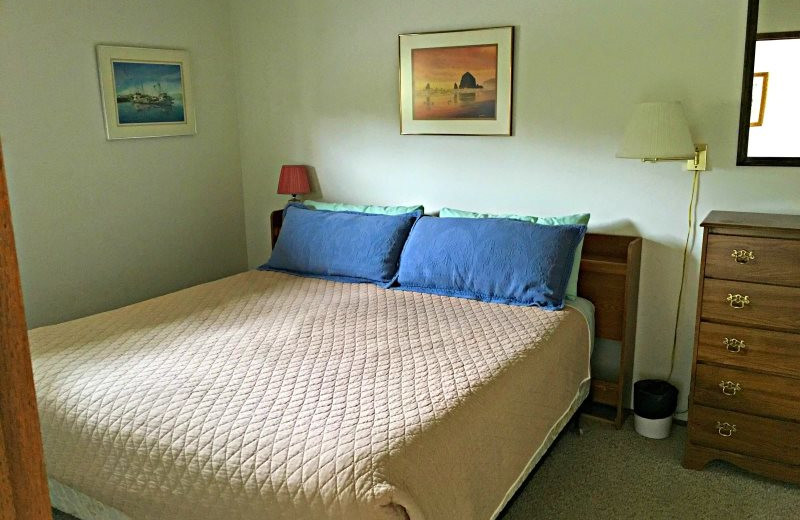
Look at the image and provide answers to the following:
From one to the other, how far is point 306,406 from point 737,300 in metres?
1.70

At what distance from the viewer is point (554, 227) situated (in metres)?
3.06

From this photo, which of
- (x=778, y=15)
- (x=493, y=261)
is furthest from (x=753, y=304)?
(x=778, y=15)

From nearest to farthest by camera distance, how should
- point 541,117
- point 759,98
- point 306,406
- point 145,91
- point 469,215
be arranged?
Result: point 306,406 < point 759,98 < point 541,117 < point 469,215 < point 145,91

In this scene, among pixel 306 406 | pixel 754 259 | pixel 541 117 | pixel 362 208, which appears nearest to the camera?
→ pixel 306 406

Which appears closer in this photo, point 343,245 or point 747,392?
point 747,392

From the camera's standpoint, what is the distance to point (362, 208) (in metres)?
3.76

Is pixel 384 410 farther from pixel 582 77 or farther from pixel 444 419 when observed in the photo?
pixel 582 77

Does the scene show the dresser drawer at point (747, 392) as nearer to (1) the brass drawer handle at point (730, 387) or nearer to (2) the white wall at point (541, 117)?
(1) the brass drawer handle at point (730, 387)

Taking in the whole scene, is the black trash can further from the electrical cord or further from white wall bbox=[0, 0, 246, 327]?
white wall bbox=[0, 0, 246, 327]

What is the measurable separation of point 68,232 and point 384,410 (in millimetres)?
2196

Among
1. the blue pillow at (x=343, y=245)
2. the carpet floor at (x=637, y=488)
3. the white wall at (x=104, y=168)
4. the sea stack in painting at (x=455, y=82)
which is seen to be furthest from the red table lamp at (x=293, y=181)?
the carpet floor at (x=637, y=488)

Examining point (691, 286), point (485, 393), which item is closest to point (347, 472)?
point (485, 393)

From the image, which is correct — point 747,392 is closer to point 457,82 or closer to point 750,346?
point 750,346

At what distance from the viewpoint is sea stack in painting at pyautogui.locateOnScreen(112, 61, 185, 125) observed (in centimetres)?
354
